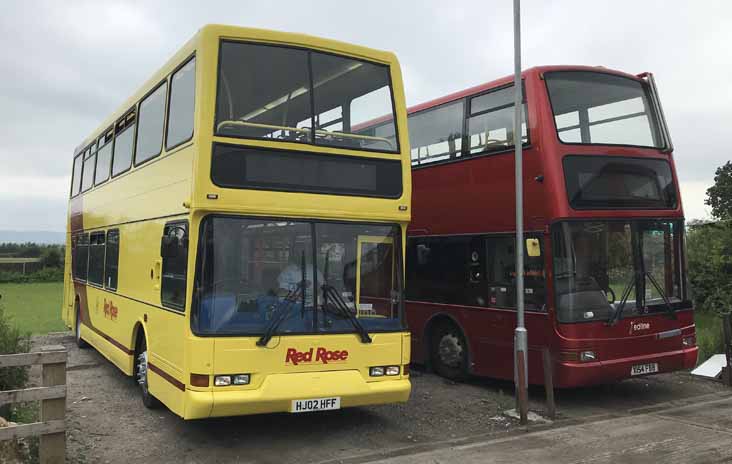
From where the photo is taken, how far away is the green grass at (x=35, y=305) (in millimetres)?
20258

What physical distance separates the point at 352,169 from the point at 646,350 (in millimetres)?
4907

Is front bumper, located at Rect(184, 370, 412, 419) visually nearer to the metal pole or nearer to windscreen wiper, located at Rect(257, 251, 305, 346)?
windscreen wiper, located at Rect(257, 251, 305, 346)

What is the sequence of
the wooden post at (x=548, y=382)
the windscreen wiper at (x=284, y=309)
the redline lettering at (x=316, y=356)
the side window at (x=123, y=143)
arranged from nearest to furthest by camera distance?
the windscreen wiper at (x=284, y=309), the redline lettering at (x=316, y=356), the wooden post at (x=548, y=382), the side window at (x=123, y=143)

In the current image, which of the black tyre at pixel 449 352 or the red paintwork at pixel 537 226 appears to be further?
the black tyre at pixel 449 352

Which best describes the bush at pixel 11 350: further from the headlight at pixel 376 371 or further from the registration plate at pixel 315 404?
the headlight at pixel 376 371

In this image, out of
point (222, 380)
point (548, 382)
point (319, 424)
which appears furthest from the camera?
point (548, 382)

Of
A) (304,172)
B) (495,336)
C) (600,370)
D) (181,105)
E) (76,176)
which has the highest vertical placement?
(76,176)

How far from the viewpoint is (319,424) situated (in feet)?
27.0

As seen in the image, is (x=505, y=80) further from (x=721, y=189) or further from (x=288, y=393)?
(x=721, y=189)

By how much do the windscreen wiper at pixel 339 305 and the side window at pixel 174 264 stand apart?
56.9 inches

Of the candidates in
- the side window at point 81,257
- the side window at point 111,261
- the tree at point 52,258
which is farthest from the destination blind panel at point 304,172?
the tree at point 52,258

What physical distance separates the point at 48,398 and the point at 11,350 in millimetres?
4090

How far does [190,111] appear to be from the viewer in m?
7.38

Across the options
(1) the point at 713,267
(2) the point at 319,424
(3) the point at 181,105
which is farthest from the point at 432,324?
(1) the point at 713,267
